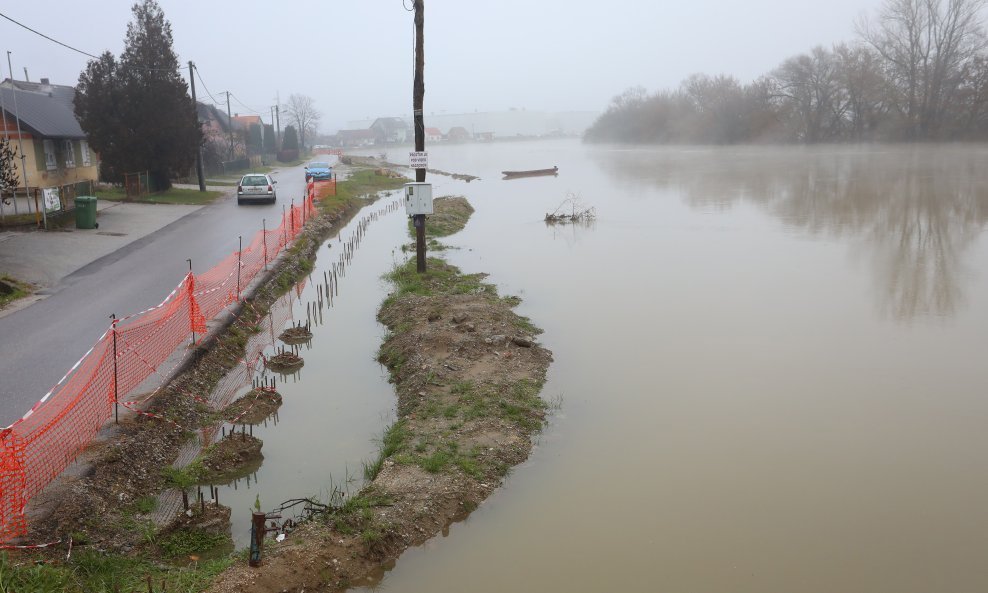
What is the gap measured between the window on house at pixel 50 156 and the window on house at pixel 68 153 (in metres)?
1.26

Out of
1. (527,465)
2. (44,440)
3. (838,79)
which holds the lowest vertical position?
(527,465)

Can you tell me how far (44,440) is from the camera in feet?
27.0

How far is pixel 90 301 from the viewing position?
582 inches

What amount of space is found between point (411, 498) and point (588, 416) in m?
3.50

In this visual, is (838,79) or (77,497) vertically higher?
(838,79)

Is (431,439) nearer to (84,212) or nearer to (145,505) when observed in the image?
(145,505)

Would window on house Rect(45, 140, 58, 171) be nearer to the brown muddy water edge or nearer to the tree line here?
the brown muddy water edge

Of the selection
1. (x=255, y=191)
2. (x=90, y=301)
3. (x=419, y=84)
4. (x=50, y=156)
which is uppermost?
(x=419, y=84)

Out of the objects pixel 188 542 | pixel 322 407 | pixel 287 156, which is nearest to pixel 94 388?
pixel 322 407

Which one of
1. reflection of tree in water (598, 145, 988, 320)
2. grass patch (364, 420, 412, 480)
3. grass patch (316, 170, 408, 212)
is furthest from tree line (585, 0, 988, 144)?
grass patch (364, 420, 412, 480)

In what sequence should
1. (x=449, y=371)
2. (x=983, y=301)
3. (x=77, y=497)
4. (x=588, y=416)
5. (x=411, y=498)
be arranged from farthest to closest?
1. (x=983, y=301)
2. (x=449, y=371)
3. (x=588, y=416)
4. (x=411, y=498)
5. (x=77, y=497)

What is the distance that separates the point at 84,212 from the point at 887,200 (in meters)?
33.0

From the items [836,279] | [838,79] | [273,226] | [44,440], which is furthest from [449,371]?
[838,79]

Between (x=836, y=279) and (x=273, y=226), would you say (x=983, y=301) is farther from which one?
(x=273, y=226)
